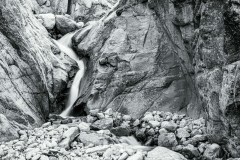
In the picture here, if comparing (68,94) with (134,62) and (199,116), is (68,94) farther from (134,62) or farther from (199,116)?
(199,116)

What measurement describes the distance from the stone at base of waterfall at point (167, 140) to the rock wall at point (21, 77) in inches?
242

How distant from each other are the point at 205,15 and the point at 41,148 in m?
8.37

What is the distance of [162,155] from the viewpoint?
1075cm

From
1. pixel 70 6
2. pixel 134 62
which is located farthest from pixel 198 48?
pixel 70 6

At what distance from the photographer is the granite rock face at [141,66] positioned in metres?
16.2

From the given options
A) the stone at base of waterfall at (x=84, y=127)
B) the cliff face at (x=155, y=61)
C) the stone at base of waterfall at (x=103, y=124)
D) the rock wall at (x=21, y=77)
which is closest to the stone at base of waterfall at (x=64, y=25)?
the cliff face at (x=155, y=61)

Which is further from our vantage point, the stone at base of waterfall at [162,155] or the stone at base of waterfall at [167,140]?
the stone at base of waterfall at [167,140]

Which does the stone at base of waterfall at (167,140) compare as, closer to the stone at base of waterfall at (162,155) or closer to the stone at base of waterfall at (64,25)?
the stone at base of waterfall at (162,155)

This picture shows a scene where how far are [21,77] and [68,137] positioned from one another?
4.77 metres

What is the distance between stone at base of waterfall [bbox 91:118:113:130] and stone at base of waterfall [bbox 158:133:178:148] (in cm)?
269

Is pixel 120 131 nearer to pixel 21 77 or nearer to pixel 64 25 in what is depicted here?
pixel 21 77

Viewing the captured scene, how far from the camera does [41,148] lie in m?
10.7

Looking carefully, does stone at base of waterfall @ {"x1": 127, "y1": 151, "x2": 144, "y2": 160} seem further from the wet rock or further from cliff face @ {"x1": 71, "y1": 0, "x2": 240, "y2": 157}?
the wet rock

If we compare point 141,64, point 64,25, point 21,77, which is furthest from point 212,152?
point 64,25
